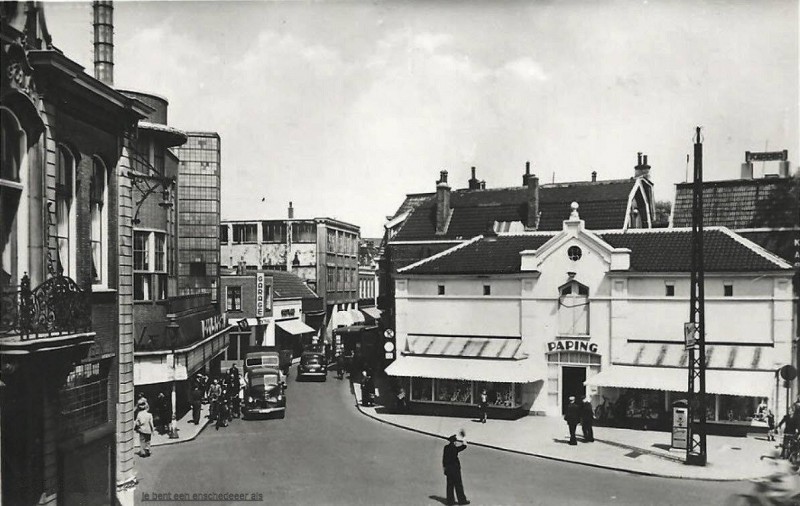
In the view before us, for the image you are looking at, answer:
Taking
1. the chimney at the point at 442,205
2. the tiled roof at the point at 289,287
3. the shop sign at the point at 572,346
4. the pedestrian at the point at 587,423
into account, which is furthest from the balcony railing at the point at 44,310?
the tiled roof at the point at 289,287

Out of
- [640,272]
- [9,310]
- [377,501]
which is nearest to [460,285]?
[640,272]

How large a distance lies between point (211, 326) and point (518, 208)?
1681cm

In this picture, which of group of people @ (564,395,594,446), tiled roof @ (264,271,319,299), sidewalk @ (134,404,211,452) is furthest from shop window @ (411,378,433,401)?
tiled roof @ (264,271,319,299)

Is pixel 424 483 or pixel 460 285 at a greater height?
pixel 460 285

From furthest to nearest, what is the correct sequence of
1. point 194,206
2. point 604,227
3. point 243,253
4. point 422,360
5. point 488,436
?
point 243,253
point 194,206
point 604,227
point 422,360
point 488,436

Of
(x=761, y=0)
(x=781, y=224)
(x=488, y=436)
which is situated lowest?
(x=488, y=436)

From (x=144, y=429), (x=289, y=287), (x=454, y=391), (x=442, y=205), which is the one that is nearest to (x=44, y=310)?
(x=144, y=429)

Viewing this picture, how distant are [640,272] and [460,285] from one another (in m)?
7.54

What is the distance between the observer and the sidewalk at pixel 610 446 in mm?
20250

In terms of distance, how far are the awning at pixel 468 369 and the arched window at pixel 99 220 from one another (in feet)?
54.1

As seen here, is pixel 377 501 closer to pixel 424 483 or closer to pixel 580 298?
pixel 424 483

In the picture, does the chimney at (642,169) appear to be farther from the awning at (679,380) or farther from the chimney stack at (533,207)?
the awning at (679,380)

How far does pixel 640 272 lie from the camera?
27.8 m

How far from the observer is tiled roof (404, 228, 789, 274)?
26422mm
